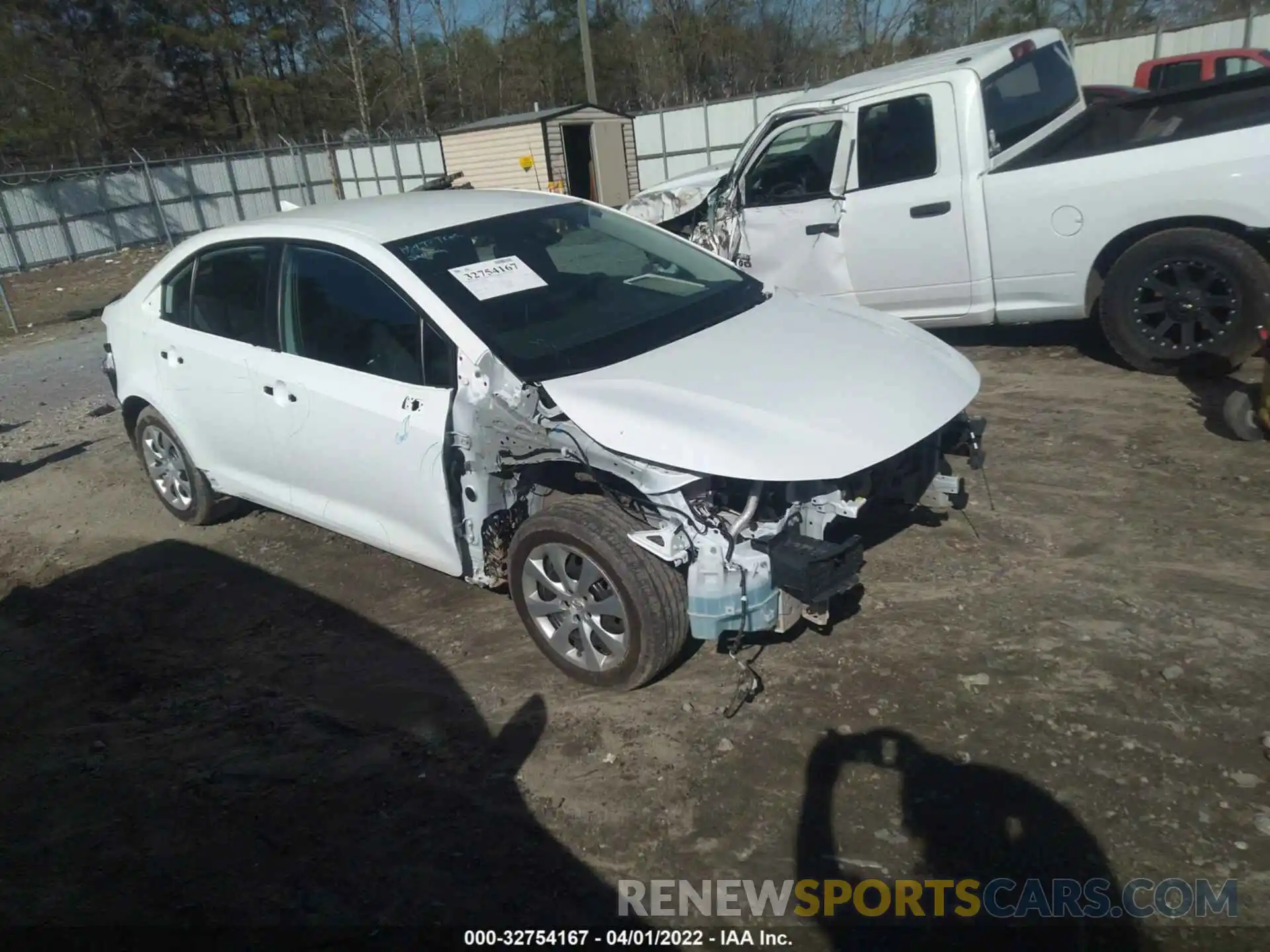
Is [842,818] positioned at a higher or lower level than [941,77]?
lower

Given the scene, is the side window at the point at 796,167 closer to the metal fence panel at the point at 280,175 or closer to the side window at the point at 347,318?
the side window at the point at 347,318

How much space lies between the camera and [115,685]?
159 inches

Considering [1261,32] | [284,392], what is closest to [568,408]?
[284,392]

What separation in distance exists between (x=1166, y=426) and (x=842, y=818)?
3.55 m

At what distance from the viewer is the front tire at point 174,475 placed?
205 inches

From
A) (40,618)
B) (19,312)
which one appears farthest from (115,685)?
(19,312)

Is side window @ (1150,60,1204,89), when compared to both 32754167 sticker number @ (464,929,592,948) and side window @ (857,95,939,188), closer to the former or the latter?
side window @ (857,95,939,188)

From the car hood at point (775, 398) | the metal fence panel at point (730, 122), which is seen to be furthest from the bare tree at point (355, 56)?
the car hood at point (775, 398)

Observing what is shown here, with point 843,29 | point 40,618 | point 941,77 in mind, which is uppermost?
point 843,29

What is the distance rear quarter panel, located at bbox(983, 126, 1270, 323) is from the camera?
5.21 m

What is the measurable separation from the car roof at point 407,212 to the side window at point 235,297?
0.17 m

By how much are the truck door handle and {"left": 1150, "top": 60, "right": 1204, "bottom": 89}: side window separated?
10948mm

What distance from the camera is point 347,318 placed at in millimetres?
3961

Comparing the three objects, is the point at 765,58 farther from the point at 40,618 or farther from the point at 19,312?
the point at 40,618
